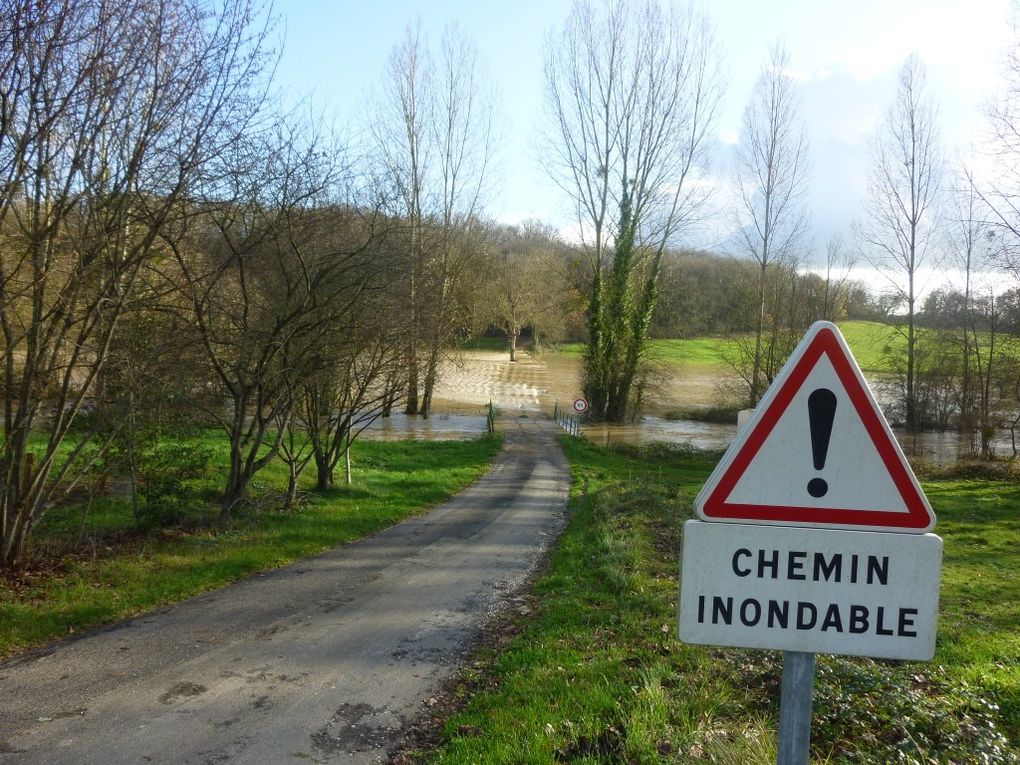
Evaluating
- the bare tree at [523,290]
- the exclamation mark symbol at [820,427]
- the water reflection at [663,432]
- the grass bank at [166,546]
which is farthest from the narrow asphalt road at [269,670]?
the bare tree at [523,290]

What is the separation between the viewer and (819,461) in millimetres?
2289

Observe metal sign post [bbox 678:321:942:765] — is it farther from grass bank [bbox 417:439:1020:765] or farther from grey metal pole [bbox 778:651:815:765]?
grass bank [bbox 417:439:1020:765]

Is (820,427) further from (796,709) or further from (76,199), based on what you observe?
(76,199)

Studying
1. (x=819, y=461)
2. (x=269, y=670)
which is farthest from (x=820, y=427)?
(x=269, y=670)

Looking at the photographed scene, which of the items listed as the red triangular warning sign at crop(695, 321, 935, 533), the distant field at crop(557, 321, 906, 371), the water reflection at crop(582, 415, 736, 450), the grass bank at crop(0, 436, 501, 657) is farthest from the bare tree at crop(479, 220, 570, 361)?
the red triangular warning sign at crop(695, 321, 935, 533)

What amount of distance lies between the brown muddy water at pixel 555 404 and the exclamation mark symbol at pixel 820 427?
2365 centimetres

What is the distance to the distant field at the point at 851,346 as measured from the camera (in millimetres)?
42594

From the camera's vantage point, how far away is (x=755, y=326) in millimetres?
42406

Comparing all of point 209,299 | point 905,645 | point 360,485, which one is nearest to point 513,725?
point 905,645

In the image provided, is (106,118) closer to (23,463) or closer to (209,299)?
(209,299)

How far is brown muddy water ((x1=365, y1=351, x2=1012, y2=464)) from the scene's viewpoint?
34.7 metres

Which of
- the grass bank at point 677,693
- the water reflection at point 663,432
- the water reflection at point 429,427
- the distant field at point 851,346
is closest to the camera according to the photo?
the grass bank at point 677,693

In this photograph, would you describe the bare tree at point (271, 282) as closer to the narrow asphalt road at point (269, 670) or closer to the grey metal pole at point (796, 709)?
the narrow asphalt road at point (269, 670)

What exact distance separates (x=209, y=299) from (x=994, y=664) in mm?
10819
